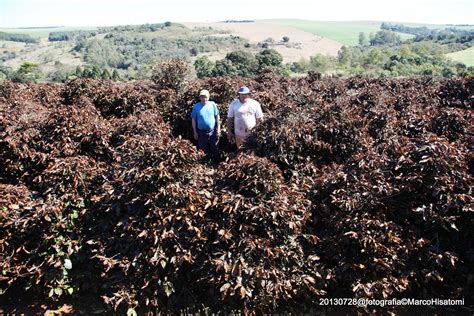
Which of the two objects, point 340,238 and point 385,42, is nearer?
point 340,238

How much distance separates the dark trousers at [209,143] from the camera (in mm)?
7906

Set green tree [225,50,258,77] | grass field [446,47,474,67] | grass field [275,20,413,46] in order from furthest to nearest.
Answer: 1. grass field [275,20,413,46]
2. grass field [446,47,474,67]
3. green tree [225,50,258,77]

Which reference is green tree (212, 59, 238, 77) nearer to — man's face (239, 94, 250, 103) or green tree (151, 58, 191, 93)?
green tree (151, 58, 191, 93)

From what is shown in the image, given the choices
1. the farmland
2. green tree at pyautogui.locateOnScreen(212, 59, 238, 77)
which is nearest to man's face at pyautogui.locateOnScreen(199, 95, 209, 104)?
the farmland

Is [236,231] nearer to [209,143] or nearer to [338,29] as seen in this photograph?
[209,143]

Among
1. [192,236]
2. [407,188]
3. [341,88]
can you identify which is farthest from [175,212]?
[341,88]

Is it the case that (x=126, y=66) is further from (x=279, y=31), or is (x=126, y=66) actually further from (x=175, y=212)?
(x=175, y=212)

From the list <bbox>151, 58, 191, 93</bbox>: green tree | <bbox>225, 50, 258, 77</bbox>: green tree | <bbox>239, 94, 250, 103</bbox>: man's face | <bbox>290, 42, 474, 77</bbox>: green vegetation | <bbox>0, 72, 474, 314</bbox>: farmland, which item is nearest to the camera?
<bbox>0, 72, 474, 314</bbox>: farmland

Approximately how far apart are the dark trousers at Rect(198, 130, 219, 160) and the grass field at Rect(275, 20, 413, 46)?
12577cm

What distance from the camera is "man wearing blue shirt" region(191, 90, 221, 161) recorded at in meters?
7.71

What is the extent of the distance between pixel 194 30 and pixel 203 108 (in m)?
147

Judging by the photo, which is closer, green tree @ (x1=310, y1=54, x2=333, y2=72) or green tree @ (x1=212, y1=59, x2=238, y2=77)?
green tree @ (x1=212, y1=59, x2=238, y2=77)

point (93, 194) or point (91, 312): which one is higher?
point (93, 194)

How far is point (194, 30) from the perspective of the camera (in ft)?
482
